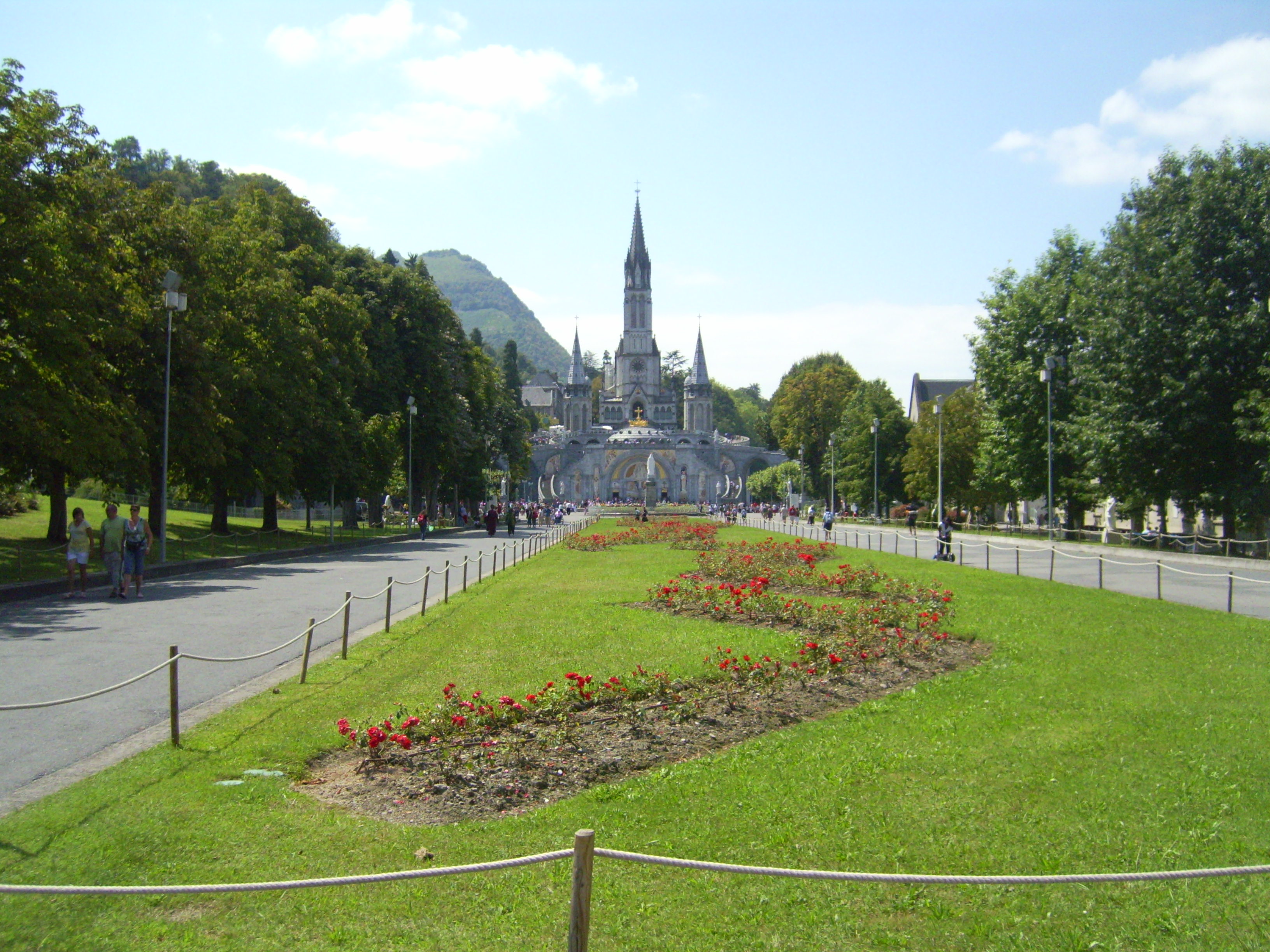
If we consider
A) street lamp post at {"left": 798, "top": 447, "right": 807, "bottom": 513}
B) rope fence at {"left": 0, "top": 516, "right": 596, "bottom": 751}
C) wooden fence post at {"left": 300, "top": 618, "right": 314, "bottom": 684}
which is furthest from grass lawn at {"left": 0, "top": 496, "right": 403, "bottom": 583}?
street lamp post at {"left": 798, "top": 447, "right": 807, "bottom": 513}

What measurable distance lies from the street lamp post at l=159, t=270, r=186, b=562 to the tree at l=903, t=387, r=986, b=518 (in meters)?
41.8

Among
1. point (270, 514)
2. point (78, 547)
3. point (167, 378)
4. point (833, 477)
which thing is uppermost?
point (167, 378)

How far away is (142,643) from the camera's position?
12586 mm

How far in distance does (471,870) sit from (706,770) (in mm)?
3340

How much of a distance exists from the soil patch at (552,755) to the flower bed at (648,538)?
22.5 meters

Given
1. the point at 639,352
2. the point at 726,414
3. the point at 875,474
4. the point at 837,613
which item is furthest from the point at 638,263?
the point at 837,613

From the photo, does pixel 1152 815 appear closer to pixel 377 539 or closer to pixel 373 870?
pixel 373 870

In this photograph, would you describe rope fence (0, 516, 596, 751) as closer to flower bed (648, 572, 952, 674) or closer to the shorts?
the shorts

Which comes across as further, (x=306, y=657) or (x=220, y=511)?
(x=220, y=511)

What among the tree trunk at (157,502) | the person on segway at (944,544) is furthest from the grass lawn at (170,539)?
the person on segway at (944,544)

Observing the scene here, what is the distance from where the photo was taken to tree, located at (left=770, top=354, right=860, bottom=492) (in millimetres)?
103688

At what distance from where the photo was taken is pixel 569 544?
124 ft

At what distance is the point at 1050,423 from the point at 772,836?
35.0m

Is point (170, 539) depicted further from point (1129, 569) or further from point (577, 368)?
point (577, 368)
